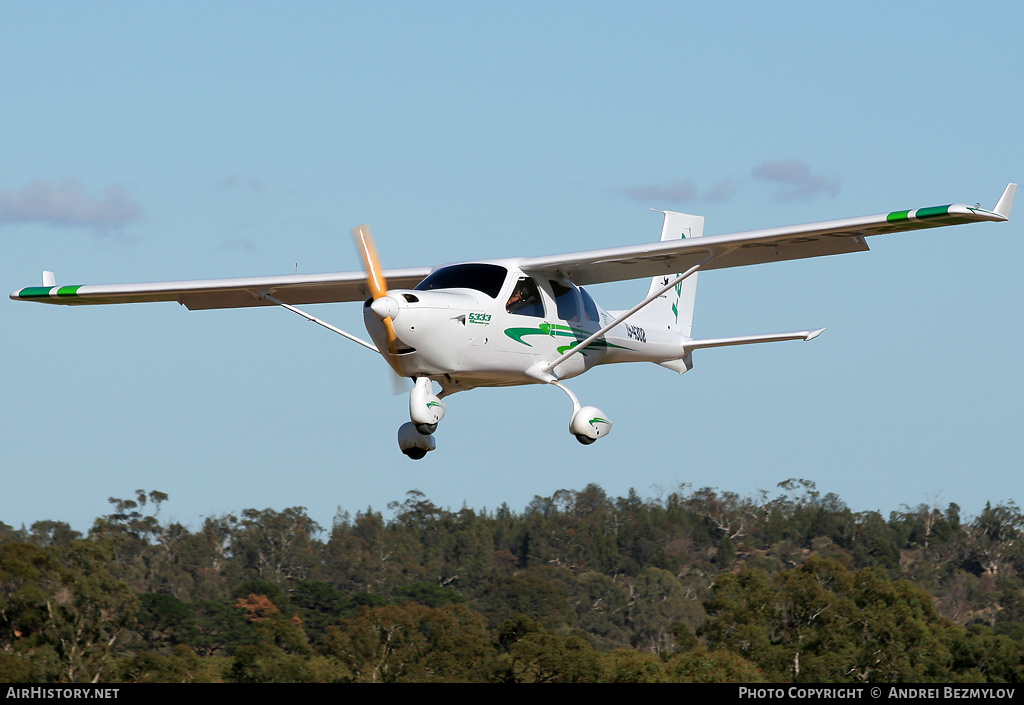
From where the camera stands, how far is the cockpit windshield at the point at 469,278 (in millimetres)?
16766

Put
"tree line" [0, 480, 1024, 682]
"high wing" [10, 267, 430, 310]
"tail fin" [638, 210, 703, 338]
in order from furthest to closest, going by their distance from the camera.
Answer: "tree line" [0, 480, 1024, 682], "tail fin" [638, 210, 703, 338], "high wing" [10, 267, 430, 310]

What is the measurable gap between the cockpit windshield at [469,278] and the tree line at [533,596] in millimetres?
41661

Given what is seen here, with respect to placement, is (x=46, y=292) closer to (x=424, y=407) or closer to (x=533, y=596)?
(x=424, y=407)

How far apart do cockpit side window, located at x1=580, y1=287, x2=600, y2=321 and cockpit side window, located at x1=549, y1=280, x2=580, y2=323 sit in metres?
0.27

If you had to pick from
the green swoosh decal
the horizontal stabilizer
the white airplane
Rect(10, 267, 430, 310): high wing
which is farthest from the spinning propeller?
the horizontal stabilizer

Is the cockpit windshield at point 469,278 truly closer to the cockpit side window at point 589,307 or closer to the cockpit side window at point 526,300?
the cockpit side window at point 526,300

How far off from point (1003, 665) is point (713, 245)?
164 ft

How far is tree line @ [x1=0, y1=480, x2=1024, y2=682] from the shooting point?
58.9m

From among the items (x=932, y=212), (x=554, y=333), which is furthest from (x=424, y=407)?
(x=932, y=212)

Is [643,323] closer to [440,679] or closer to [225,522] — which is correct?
[440,679]

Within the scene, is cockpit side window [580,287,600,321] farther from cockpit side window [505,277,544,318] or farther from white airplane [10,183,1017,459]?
cockpit side window [505,277,544,318]

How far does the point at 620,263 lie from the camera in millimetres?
18359

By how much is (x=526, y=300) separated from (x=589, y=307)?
1.65 meters

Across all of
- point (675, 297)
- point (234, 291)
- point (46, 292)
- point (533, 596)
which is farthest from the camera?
point (533, 596)
